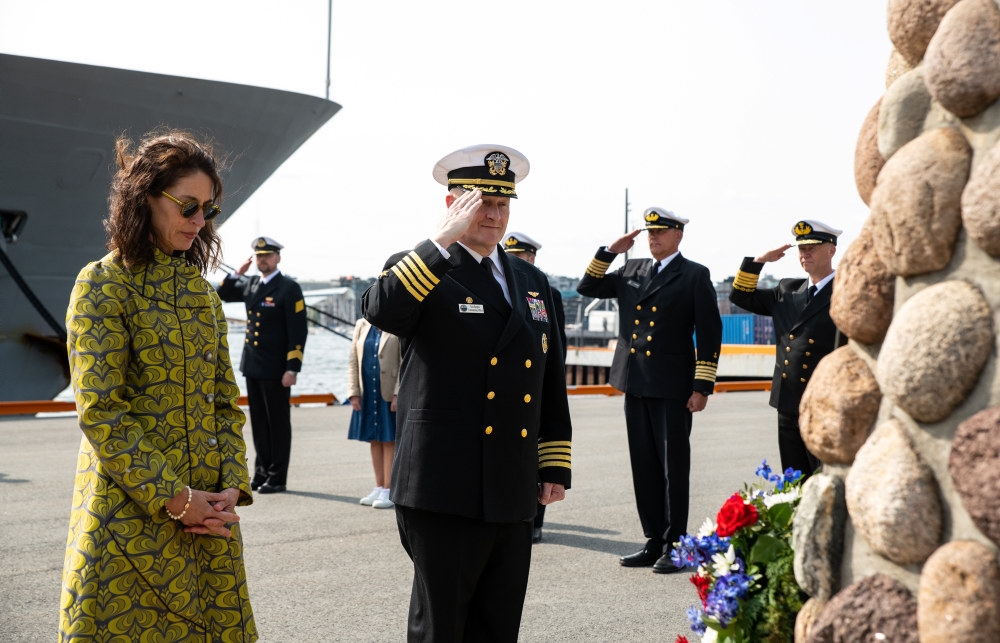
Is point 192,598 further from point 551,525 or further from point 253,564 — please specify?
point 551,525

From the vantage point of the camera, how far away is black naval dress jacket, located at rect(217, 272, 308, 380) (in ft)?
27.5

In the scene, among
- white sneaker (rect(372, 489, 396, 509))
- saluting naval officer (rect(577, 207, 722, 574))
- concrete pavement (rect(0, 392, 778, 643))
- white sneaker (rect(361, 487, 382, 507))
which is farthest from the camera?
white sneaker (rect(361, 487, 382, 507))

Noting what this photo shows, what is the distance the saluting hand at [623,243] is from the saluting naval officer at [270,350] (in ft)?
10.5

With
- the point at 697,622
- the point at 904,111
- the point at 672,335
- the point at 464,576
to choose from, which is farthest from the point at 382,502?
the point at 904,111

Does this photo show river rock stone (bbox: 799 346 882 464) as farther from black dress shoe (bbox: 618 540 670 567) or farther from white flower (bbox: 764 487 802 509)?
black dress shoe (bbox: 618 540 670 567)

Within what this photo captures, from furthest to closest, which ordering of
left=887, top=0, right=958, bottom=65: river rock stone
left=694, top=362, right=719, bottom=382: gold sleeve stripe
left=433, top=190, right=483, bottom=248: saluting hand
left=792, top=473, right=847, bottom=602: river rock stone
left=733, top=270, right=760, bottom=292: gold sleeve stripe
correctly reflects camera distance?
left=733, top=270, right=760, bottom=292: gold sleeve stripe < left=694, top=362, right=719, bottom=382: gold sleeve stripe < left=433, top=190, right=483, bottom=248: saluting hand < left=792, top=473, right=847, bottom=602: river rock stone < left=887, top=0, right=958, bottom=65: river rock stone

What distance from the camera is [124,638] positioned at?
2369mm

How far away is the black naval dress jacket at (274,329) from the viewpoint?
837 centimetres

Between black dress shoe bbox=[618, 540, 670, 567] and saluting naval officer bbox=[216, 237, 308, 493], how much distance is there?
354 centimetres

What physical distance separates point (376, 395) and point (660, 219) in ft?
8.67

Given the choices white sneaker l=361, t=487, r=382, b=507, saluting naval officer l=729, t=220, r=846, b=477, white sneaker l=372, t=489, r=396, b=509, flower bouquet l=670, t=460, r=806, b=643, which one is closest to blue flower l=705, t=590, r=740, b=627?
flower bouquet l=670, t=460, r=806, b=643

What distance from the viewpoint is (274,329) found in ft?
27.7

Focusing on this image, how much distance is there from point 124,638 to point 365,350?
521 cm

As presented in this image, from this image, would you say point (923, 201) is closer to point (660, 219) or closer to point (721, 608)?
point (721, 608)
